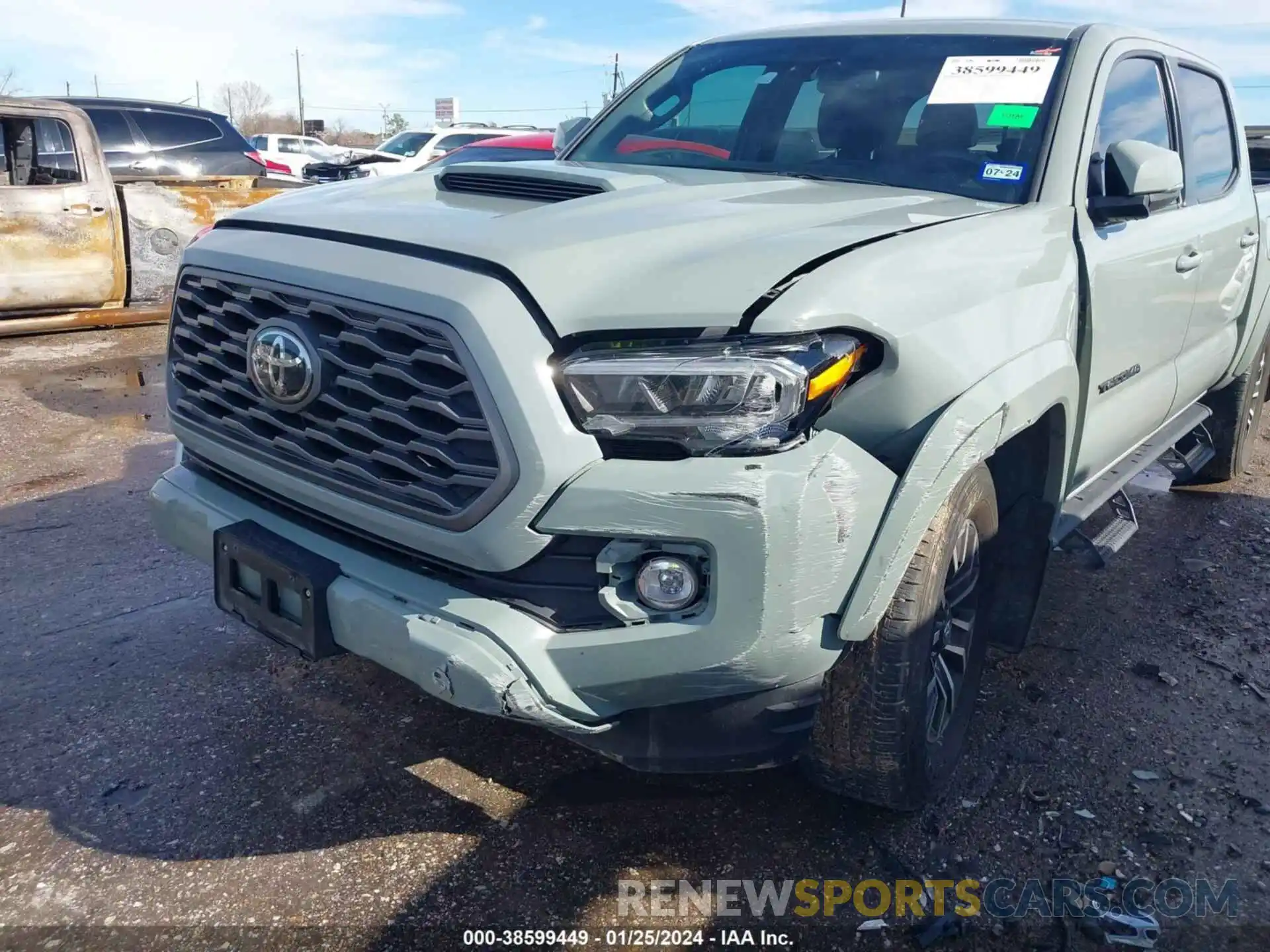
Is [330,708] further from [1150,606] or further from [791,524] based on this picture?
[1150,606]

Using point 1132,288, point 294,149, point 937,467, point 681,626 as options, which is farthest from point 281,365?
point 294,149

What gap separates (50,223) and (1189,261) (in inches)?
280

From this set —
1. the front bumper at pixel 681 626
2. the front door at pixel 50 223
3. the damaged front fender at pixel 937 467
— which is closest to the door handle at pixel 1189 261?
the damaged front fender at pixel 937 467

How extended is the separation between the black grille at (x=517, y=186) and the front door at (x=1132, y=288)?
134cm

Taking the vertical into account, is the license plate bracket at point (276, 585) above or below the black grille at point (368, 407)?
below

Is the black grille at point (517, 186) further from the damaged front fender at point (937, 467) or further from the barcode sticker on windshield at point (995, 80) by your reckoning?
the barcode sticker on windshield at point (995, 80)

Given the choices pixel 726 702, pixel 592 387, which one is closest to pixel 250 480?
pixel 592 387

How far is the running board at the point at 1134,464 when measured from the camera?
3025mm

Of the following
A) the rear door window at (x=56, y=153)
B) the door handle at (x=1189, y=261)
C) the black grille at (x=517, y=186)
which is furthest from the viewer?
the rear door window at (x=56, y=153)

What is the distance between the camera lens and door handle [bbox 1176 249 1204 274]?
344 centimetres

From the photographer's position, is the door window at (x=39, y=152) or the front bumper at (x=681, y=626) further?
the door window at (x=39, y=152)

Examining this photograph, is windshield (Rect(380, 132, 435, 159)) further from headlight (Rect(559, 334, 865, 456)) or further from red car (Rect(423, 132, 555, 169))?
headlight (Rect(559, 334, 865, 456))

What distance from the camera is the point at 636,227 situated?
2176 mm

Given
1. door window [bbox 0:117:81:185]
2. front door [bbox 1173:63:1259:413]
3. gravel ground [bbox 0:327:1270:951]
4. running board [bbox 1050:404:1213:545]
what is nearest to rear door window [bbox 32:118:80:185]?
door window [bbox 0:117:81:185]
